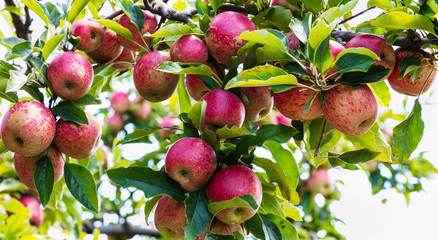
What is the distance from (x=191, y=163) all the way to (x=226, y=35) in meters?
0.43

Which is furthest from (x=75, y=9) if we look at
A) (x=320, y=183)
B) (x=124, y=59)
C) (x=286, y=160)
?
(x=320, y=183)

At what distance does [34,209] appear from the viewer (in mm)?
2938

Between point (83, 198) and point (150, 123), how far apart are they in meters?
2.58

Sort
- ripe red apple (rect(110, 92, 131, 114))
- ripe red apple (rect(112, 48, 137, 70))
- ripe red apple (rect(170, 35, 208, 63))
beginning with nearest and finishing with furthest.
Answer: ripe red apple (rect(170, 35, 208, 63)) < ripe red apple (rect(112, 48, 137, 70)) < ripe red apple (rect(110, 92, 131, 114))

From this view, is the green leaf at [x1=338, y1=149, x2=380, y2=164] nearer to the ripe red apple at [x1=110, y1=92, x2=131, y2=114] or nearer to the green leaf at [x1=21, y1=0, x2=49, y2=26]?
the green leaf at [x1=21, y1=0, x2=49, y2=26]

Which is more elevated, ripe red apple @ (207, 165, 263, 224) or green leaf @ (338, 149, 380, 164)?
ripe red apple @ (207, 165, 263, 224)

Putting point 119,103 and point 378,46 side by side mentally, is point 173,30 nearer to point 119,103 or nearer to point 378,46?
point 378,46

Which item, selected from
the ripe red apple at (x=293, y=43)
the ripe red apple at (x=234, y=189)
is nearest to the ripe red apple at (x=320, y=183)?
the ripe red apple at (x=293, y=43)

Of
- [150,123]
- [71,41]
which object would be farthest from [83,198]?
[150,123]

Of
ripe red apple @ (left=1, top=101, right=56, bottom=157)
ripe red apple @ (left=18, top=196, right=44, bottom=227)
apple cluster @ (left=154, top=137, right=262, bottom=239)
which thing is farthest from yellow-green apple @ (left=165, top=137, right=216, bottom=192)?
ripe red apple @ (left=18, top=196, right=44, bottom=227)

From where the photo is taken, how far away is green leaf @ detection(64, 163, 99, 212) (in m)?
1.58

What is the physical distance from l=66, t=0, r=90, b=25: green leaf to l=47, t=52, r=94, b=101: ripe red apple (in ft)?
0.55

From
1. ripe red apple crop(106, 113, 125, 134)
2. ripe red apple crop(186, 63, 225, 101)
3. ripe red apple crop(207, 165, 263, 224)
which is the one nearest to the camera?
ripe red apple crop(207, 165, 263, 224)

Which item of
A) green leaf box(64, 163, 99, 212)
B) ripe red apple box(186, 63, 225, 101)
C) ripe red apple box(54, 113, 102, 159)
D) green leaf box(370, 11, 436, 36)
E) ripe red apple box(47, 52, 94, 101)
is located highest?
green leaf box(370, 11, 436, 36)
